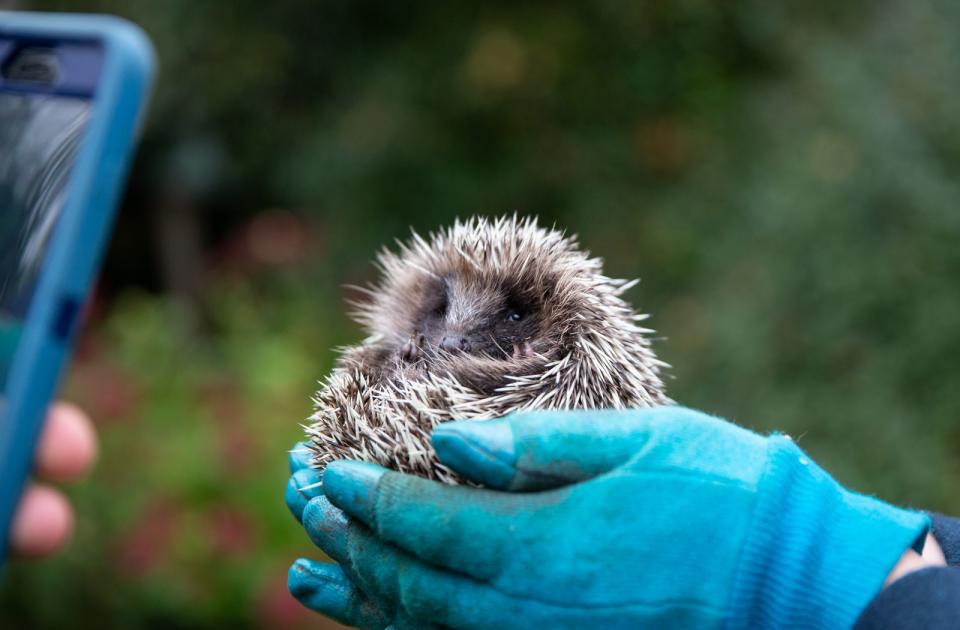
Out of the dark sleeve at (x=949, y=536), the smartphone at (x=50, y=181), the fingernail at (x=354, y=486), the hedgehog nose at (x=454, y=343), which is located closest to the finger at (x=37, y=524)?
the smartphone at (x=50, y=181)

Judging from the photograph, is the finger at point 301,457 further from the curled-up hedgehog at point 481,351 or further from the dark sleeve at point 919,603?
the dark sleeve at point 919,603

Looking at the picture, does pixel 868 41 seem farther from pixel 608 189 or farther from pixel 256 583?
pixel 256 583

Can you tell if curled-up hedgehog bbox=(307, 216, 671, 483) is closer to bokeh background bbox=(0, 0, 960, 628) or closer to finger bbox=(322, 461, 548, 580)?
finger bbox=(322, 461, 548, 580)

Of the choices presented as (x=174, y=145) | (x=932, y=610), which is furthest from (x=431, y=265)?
(x=174, y=145)

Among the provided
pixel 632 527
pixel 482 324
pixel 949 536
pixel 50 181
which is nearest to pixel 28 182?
pixel 50 181

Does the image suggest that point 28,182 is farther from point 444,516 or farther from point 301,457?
point 444,516

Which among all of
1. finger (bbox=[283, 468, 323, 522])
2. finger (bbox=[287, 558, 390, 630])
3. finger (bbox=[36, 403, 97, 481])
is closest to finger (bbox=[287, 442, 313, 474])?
finger (bbox=[283, 468, 323, 522])
